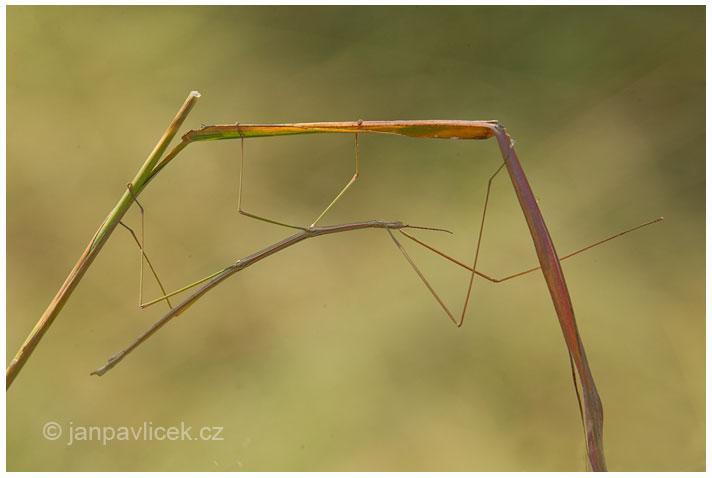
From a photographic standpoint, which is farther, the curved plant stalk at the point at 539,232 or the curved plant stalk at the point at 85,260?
the curved plant stalk at the point at 85,260

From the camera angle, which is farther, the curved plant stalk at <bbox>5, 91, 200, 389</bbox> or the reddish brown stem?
the curved plant stalk at <bbox>5, 91, 200, 389</bbox>

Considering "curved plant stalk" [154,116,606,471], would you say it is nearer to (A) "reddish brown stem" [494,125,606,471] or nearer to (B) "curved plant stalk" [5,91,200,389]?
(A) "reddish brown stem" [494,125,606,471]

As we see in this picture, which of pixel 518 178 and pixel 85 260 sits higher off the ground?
pixel 518 178

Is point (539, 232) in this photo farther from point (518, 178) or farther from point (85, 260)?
point (85, 260)

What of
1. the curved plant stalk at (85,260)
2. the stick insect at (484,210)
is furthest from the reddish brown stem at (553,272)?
the curved plant stalk at (85,260)

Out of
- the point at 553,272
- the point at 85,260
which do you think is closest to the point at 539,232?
the point at 553,272

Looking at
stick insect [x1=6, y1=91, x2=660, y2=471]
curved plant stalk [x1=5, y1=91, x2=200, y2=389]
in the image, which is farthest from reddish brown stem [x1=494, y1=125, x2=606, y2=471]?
curved plant stalk [x1=5, y1=91, x2=200, y2=389]

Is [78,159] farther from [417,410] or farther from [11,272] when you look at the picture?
[417,410]

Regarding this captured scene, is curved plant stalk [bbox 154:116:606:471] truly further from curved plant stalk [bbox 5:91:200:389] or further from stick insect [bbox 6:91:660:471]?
curved plant stalk [bbox 5:91:200:389]

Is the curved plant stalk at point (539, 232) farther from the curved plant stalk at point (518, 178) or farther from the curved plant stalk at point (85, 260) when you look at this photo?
the curved plant stalk at point (85, 260)

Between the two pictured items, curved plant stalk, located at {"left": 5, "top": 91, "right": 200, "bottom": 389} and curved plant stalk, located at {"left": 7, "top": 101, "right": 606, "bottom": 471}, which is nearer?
curved plant stalk, located at {"left": 7, "top": 101, "right": 606, "bottom": 471}

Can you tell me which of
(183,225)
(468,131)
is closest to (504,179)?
(183,225)
